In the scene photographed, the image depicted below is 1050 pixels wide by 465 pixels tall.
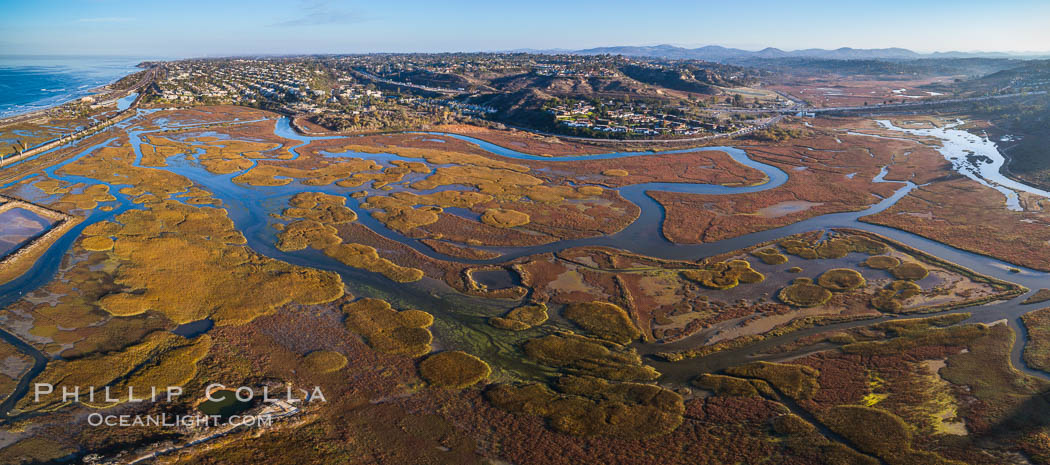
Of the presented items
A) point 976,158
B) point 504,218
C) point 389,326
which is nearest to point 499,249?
point 504,218

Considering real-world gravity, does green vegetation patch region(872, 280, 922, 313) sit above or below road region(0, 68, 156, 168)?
below

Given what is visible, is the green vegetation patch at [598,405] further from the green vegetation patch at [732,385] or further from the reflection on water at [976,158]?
the reflection on water at [976,158]

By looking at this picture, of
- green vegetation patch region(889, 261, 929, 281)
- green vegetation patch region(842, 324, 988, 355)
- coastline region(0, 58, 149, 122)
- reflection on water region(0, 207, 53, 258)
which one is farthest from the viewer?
coastline region(0, 58, 149, 122)

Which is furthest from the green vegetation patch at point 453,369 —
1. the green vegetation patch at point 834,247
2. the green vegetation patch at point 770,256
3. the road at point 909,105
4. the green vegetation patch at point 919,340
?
the road at point 909,105

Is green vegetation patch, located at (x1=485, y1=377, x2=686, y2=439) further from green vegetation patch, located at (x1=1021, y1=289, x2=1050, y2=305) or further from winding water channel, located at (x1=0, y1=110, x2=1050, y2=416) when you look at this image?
green vegetation patch, located at (x1=1021, y1=289, x2=1050, y2=305)

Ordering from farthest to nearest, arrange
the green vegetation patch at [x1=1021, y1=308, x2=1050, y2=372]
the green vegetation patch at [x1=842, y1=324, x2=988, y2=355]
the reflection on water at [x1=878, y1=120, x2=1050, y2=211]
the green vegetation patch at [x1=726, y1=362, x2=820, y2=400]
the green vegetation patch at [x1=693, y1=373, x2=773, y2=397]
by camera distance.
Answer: the reflection on water at [x1=878, y1=120, x2=1050, y2=211], the green vegetation patch at [x1=842, y1=324, x2=988, y2=355], the green vegetation patch at [x1=1021, y1=308, x2=1050, y2=372], the green vegetation patch at [x1=726, y1=362, x2=820, y2=400], the green vegetation patch at [x1=693, y1=373, x2=773, y2=397]

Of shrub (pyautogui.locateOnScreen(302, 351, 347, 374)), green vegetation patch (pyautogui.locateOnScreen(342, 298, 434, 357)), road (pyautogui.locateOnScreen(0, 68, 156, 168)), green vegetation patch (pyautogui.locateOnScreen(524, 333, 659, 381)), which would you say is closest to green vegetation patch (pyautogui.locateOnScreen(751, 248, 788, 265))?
green vegetation patch (pyautogui.locateOnScreen(524, 333, 659, 381))

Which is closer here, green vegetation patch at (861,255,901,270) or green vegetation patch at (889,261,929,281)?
green vegetation patch at (889,261,929,281)

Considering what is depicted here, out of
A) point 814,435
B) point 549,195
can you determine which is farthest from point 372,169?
point 814,435
